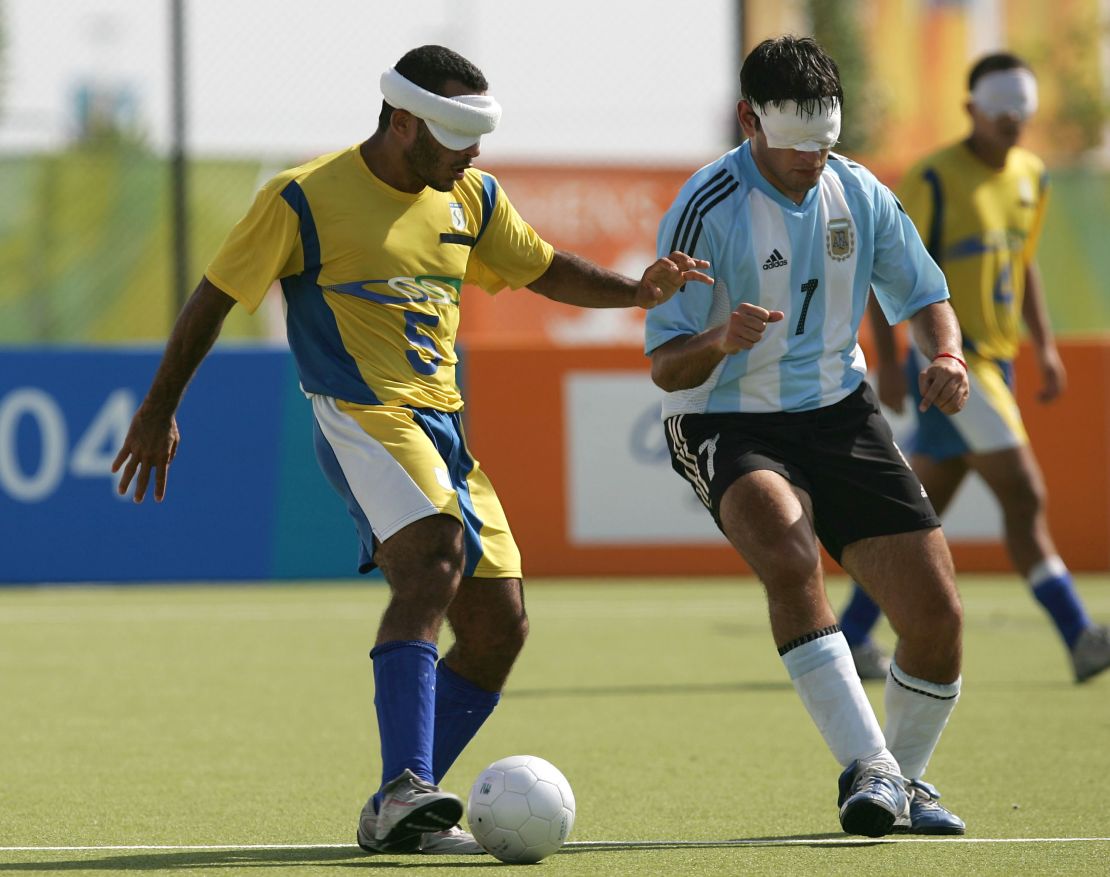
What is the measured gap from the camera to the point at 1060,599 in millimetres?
8742

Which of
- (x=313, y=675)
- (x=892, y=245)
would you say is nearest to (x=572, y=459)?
(x=313, y=675)

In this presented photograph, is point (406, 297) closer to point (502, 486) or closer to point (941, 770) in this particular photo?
point (941, 770)

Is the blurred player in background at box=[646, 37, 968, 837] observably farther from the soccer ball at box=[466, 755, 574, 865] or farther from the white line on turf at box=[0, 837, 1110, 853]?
the soccer ball at box=[466, 755, 574, 865]

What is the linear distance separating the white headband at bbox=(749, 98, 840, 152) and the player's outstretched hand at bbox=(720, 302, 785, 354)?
499 mm

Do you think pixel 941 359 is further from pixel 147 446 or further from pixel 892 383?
pixel 892 383

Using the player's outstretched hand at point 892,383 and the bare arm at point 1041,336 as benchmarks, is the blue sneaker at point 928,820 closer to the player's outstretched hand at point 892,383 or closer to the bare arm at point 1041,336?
the player's outstretched hand at point 892,383

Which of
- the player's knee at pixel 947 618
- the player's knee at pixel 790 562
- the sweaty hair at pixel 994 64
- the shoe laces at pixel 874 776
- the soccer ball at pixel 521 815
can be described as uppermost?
Answer: the sweaty hair at pixel 994 64

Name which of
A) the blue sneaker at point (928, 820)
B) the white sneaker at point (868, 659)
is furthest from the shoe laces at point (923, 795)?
the white sneaker at point (868, 659)

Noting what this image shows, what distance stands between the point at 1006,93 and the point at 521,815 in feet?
15.8

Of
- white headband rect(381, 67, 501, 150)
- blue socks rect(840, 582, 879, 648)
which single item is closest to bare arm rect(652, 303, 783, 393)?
white headband rect(381, 67, 501, 150)

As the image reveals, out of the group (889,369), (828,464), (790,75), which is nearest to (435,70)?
(790,75)

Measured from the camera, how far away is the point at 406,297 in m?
5.41

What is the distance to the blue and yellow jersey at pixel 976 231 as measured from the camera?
29.0 ft

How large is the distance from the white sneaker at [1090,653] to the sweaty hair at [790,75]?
387 cm
